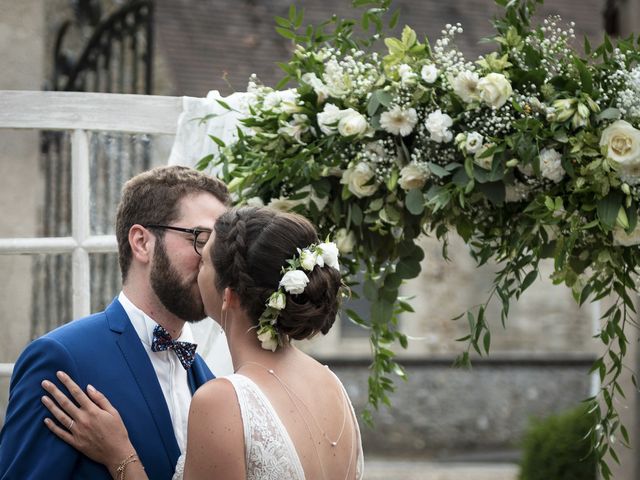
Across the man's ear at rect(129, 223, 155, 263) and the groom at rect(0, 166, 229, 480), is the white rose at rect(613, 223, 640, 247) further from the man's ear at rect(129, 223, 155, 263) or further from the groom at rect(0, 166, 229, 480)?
the man's ear at rect(129, 223, 155, 263)

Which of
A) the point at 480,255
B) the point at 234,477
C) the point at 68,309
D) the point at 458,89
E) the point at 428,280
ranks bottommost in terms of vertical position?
the point at 428,280

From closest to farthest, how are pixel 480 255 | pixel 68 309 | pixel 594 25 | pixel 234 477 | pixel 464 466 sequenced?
pixel 234 477
pixel 480 255
pixel 68 309
pixel 464 466
pixel 594 25

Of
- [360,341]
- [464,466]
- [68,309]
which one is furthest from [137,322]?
[360,341]

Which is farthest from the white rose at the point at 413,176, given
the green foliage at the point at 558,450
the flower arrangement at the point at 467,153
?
the green foliage at the point at 558,450

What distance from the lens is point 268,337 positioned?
250 centimetres

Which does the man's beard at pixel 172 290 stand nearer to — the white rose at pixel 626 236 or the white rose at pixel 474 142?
the white rose at pixel 474 142

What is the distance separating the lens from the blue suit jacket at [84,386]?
264cm

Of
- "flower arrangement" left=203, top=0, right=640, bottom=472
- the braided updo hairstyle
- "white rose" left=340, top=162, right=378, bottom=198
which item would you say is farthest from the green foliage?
the braided updo hairstyle

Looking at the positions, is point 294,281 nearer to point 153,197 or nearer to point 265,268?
point 265,268

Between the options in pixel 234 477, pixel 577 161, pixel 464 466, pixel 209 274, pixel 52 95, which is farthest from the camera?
pixel 464 466

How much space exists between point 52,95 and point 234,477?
1772 mm

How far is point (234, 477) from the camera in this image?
2.39 metres

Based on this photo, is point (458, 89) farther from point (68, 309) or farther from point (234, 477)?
point (68, 309)

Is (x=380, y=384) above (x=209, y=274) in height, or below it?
below
